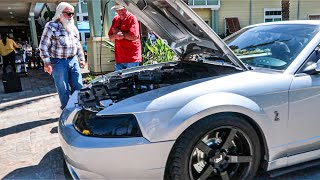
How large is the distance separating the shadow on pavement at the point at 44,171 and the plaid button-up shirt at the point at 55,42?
1.39 m

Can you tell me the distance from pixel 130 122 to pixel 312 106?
5.17 feet

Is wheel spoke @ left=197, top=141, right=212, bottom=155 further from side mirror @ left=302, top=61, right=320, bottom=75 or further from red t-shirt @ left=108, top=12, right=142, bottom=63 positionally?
red t-shirt @ left=108, top=12, right=142, bottom=63

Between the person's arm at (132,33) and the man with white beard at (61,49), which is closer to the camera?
the man with white beard at (61,49)

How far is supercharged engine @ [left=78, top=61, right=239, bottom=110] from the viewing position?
2785 mm

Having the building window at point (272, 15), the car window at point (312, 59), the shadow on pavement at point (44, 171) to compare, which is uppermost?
the building window at point (272, 15)

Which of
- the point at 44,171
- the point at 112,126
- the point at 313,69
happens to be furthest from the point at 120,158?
the point at 313,69

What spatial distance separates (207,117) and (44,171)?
1914mm

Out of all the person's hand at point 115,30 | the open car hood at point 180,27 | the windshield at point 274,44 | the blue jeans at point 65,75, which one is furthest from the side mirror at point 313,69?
the blue jeans at point 65,75

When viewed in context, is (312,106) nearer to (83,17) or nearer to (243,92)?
(243,92)

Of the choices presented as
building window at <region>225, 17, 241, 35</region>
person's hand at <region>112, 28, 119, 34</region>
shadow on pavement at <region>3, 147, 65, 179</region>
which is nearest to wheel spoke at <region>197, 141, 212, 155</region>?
shadow on pavement at <region>3, 147, 65, 179</region>

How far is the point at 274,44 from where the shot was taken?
10.2 feet

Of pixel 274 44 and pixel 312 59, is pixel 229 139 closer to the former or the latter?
pixel 312 59

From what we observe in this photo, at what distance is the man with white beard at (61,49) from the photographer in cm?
415

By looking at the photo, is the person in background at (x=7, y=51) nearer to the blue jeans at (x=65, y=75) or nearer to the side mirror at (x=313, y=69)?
the blue jeans at (x=65, y=75)
